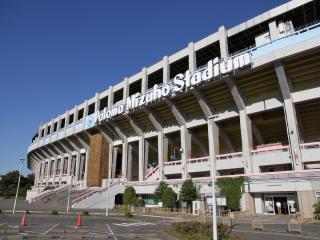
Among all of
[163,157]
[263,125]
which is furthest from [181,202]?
[263,125]

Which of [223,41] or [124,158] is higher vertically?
[223,41]

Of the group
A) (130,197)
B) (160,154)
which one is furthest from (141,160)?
(130,197)

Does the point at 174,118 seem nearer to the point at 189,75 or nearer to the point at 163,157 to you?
the point at 163,157

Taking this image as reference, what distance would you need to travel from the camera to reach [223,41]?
1612 inches

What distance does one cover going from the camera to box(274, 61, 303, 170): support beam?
33531 millimetres

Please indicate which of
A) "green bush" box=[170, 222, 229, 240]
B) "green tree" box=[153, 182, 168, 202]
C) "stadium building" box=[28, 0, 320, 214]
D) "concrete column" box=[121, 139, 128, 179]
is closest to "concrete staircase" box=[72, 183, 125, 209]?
"stadium building" box=[28, 0, 320, 214]

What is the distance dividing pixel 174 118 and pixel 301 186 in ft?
80.4

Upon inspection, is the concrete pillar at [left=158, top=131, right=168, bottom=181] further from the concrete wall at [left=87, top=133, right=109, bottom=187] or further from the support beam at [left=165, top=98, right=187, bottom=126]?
the concrete wall at [left=87, top=133, right=109, bottom=187]

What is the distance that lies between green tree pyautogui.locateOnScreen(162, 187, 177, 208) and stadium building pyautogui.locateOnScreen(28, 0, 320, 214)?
2.57 metres

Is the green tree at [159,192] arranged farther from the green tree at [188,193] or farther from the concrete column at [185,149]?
the green tree at [188,193]

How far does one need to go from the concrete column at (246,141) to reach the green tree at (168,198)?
11.3 meters

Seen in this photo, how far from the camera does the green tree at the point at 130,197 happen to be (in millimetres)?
48938

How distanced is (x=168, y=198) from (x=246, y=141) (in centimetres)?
1372

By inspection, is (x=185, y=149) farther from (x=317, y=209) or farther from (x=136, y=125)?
(x=317, y=209)
